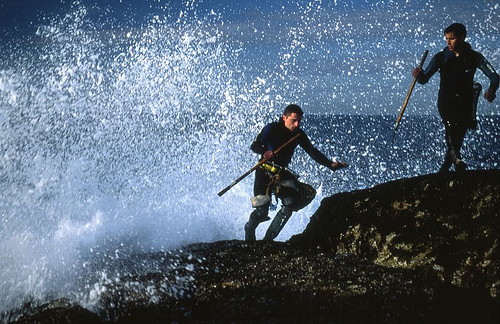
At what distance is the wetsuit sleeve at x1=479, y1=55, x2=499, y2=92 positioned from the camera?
19.2 ft

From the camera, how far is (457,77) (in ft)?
20.0

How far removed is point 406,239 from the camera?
16.7ft

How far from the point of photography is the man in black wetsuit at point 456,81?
232 inches

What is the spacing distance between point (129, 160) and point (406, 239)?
5166 cm

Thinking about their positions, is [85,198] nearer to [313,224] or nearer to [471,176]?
[313,224]

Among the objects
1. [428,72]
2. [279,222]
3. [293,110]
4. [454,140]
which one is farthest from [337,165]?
[428,72]

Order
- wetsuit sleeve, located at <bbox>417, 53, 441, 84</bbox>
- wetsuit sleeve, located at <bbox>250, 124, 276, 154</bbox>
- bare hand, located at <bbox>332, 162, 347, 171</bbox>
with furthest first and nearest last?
wetsuit sleeve, located at <bbox>250, 124, 276, 154</bbox> → bare hand, located at <bbox>332, 162, 347, 171</bbox> → wetsuit sleeve, located at <bbox>417, 53, 441, 84</bbox>

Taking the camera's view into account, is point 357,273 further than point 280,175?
No

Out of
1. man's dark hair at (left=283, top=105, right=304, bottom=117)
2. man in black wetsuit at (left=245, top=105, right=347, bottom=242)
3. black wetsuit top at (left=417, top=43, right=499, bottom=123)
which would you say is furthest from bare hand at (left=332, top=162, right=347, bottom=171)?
black wetsuit top at (left=417, top=43, right=499, bottom=123)

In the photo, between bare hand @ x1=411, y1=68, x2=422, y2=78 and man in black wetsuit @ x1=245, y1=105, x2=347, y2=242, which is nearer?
bare hand @ x1=411, y1=68, x2=422, y2=78

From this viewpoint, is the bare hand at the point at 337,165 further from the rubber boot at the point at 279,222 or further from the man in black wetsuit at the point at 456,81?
the man in black wetsuit at the point at 456,81

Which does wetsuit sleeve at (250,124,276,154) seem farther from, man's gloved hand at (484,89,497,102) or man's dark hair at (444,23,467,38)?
man's gloved hand at (484,89,497,102)

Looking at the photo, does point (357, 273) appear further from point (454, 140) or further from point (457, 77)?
point (457, 77)

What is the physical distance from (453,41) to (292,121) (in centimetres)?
275
